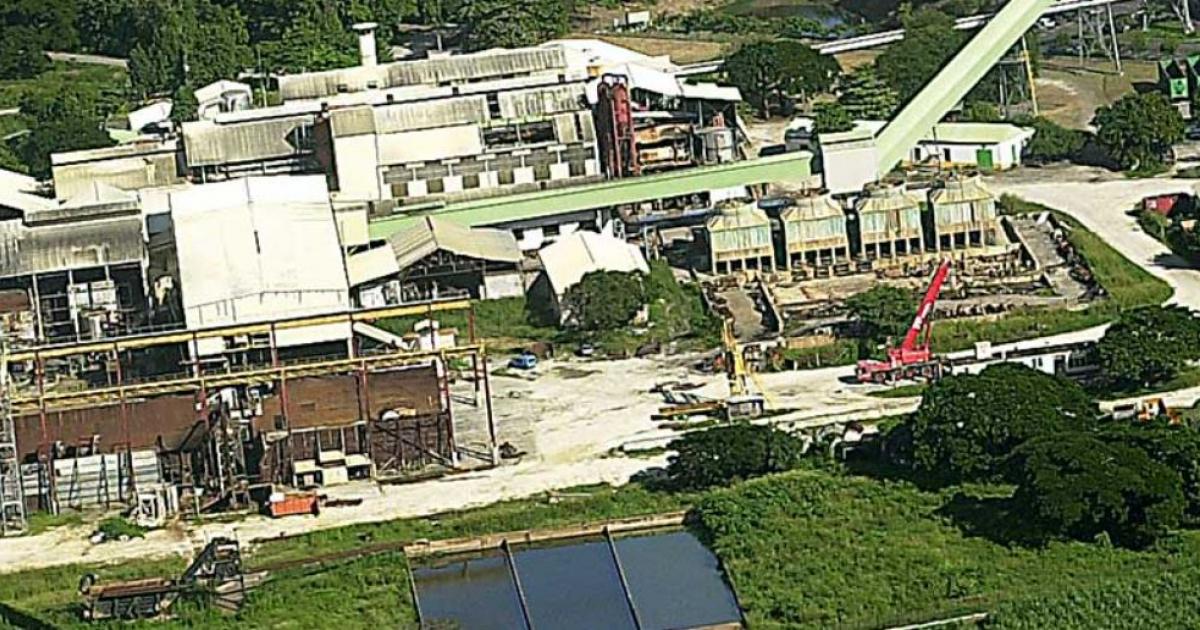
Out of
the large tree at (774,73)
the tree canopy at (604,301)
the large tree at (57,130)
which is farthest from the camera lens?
the large tree at (774,73)

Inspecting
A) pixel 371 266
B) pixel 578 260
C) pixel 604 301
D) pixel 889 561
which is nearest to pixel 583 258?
pixel 578 260

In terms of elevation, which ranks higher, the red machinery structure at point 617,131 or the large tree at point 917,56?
the large tree at point 917,56

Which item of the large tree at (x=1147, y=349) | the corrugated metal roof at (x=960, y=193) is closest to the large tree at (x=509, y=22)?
the corrugated metal roof at (x=960, y=193)

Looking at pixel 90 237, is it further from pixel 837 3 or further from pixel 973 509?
pixel 837 3

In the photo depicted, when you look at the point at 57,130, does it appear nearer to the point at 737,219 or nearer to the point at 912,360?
the point at 737,219

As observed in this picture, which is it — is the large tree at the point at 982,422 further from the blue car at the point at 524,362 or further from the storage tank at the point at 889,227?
the storage tank at the point at 889,227
